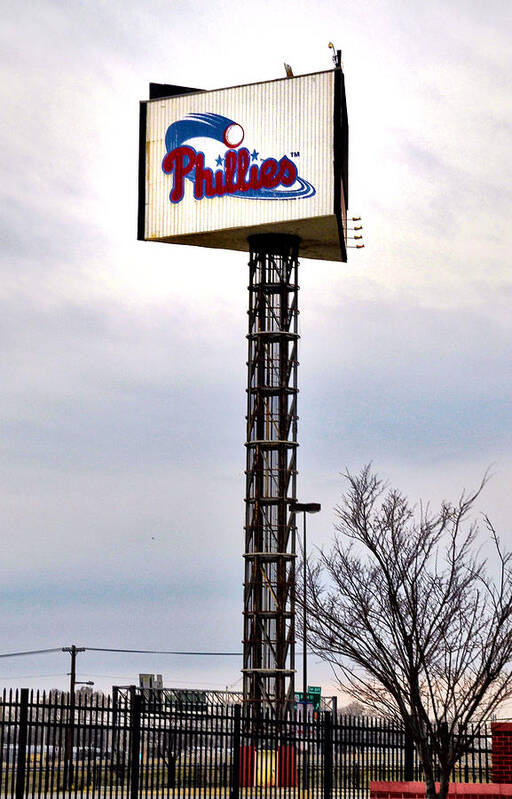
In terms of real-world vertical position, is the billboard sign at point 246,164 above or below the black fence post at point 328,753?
above

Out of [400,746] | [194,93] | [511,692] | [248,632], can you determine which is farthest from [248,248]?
[511,692]

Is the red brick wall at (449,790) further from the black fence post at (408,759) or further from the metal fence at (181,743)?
the black fence post at (408,759)

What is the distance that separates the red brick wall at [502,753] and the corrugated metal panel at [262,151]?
1270 inches

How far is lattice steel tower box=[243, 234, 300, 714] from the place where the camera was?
56938mm

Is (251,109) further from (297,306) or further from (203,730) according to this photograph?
(203,730)

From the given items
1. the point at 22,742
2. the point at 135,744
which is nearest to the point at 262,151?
the point at 135,744

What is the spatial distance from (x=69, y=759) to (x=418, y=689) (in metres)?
8.21

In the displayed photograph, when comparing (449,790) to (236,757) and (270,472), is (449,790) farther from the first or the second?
(270,472)

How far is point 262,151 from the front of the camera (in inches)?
2351

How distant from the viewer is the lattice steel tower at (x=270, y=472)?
56938mm

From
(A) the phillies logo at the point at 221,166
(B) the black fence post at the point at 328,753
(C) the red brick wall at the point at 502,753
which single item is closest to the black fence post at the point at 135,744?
(B) the black fence post at the point at 328,753

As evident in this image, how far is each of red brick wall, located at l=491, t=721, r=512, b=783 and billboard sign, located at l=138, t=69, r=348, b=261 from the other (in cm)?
3228

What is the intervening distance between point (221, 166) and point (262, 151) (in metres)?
2.06

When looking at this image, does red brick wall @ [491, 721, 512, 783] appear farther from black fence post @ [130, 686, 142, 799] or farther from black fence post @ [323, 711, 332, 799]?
black fence post @ [130, 686, 142, 799]
